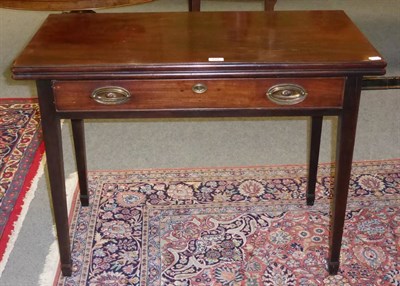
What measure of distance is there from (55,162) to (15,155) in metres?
1.05

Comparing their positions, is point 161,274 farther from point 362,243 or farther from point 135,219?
point 362,243

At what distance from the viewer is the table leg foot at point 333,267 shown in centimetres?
202

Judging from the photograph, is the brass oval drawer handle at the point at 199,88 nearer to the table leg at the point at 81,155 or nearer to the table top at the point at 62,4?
the table leg at the point at 81,155

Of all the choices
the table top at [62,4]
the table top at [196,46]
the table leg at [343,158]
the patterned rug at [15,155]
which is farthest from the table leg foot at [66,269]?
the table top at [62,4]

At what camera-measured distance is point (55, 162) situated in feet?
5.89

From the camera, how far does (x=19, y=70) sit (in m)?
1.61

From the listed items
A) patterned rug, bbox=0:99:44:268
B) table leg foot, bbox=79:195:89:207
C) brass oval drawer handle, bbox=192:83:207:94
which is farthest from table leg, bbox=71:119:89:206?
brass oval drawer handle, bbox=192:83:207:94

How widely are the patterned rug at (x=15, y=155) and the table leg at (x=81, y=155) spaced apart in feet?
0.86

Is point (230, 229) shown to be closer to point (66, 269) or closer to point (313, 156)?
point (313, 156)

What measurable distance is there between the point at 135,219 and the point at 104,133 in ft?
2.56

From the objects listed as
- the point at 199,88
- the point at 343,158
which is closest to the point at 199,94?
the point at 199,88

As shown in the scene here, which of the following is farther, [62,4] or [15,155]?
[15,155]

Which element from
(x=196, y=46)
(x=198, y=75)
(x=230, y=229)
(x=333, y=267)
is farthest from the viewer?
(x=230, y=229)

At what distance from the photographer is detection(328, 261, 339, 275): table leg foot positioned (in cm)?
202
